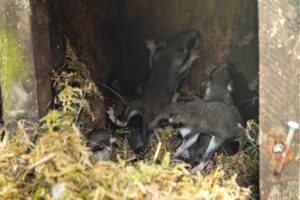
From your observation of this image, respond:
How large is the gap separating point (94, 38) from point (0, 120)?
90 cm

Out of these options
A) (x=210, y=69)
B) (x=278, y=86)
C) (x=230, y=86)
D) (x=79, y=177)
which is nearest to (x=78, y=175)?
(x=79, y=177)

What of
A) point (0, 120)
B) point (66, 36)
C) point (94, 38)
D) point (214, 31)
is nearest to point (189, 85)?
point (214, 31)

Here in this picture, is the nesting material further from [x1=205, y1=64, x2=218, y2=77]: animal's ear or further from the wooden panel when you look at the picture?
[x1=205, y1=64, x2=218, y2=77]: animal's ear

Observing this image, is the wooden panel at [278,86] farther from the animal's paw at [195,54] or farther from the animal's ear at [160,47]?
the animal's ear at [160,47]

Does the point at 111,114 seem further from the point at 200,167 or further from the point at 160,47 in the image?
the point at 200,167

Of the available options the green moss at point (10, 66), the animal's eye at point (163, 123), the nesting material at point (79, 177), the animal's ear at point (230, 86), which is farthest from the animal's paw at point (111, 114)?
the nesting material at point (79, 177)

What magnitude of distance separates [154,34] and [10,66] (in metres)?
1.71

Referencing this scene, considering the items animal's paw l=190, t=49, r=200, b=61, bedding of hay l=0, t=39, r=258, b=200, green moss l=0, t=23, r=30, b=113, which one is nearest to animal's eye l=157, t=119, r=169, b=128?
animal's paw l=190, t=49, r=200, b=61

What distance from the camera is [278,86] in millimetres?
2611

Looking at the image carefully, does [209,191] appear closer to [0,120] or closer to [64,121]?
[64,121]

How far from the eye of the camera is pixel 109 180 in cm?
212

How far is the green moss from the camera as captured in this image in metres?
3.07

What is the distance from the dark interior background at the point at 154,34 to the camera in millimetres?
3988

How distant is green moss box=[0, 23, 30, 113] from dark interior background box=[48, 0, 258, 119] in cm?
61
